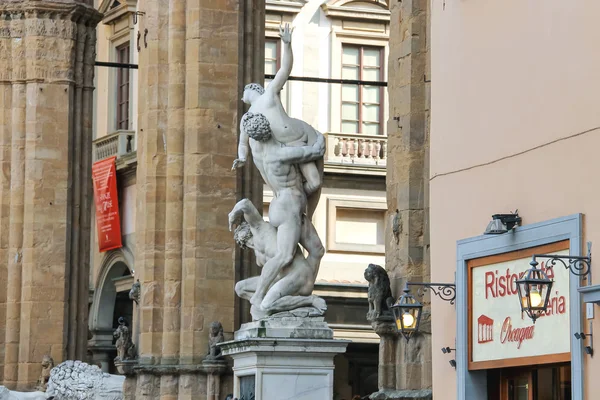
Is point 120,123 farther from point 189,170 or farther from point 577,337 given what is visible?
point 577,337

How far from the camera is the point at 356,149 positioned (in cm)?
3769

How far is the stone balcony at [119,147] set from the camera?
37.4 metres

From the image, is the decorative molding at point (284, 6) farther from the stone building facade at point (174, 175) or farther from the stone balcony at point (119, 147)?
the stone balcony at point (119, 147)

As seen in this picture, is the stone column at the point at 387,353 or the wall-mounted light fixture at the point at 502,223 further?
the stone column at the point at 387,353

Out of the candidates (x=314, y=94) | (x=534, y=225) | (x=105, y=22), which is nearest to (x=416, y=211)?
(x=534, y=225)

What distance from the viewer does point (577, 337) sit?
12.6m

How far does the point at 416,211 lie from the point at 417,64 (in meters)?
1.44

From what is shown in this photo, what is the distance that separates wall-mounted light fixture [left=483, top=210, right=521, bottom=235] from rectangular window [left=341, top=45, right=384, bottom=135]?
24587 millimetres

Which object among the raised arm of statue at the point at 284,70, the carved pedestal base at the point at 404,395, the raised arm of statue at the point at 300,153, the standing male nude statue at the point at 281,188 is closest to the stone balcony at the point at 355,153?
the carved pedestal base at the point at 404,395

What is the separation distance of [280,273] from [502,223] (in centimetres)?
330

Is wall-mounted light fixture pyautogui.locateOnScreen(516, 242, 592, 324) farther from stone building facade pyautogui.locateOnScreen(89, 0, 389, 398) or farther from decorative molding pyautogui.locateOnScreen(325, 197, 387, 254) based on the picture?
decorative molding pyautogui.locateOnScreen(325, 197, 387, 254)

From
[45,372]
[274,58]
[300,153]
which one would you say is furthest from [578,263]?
[274,58]

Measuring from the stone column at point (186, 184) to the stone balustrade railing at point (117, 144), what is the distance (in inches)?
569

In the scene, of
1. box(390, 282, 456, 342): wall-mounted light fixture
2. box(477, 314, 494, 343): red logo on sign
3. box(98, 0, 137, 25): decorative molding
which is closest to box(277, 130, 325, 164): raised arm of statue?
box(390, 282, 456, 342): wall-mounted light fixture
